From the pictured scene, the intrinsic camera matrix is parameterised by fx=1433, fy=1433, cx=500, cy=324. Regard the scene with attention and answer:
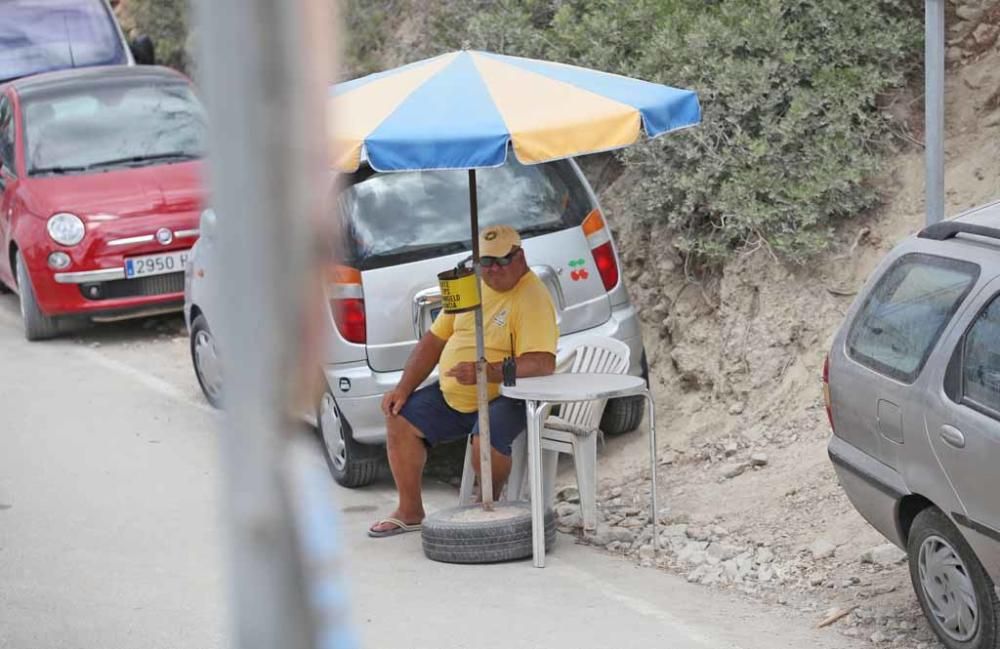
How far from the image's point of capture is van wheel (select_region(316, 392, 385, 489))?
732cm

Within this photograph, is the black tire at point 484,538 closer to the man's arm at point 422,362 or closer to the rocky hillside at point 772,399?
the rocky hillside at point 772,399

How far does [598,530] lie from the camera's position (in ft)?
22.2

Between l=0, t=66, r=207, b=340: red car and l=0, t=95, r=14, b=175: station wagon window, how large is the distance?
0.06 feet

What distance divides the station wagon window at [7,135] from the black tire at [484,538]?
6.38 metres

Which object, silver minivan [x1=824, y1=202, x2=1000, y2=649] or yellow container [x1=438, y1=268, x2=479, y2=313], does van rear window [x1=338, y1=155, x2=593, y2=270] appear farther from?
silver minivan [x1=824, y1=202, x2=1000, y2=649]

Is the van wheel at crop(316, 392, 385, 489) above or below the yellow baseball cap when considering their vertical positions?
below

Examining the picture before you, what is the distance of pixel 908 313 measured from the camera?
513 centimetres

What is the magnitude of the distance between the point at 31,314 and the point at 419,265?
472cm

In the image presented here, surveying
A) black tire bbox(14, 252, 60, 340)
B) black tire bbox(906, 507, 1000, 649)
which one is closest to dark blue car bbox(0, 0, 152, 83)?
black tire bbox(14, 252, 60, 340)

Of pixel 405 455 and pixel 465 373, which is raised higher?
pixel 465 373

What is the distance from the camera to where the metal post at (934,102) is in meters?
6.33

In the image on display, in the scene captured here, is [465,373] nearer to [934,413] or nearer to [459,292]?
[459,292]

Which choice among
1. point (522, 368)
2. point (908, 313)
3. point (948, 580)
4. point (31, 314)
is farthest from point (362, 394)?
point (31, 314)

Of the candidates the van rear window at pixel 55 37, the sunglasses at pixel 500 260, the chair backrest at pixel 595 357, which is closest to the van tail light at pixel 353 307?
the sunglasses at pixel 500 260
